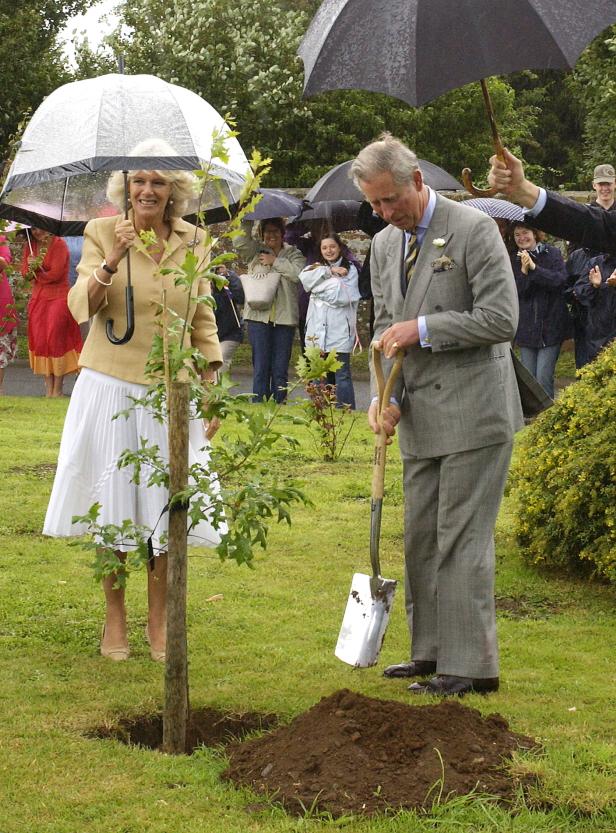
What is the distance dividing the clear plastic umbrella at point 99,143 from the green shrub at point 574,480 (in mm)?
2366

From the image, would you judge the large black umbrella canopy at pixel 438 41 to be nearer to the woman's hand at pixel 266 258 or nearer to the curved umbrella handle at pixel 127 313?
the curved umbrella handle at pixel 127 313

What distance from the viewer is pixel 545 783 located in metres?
4.39

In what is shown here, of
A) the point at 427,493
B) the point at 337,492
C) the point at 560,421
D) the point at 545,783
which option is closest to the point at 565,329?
the point at 337,492

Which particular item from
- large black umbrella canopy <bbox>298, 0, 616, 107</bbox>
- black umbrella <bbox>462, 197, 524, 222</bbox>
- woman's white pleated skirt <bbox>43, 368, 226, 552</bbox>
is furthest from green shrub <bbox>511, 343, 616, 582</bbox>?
black umbrella <bbox>462, 197, 524, 222</bbox>

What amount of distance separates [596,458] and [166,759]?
3.41 metres

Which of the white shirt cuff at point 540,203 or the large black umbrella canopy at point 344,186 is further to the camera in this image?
the large black umbrella canopy at point 344,186

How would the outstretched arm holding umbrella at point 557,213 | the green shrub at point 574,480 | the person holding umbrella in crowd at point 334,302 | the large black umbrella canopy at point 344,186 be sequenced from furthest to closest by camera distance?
the large black umbrella canopy at point 344,186 < the person holding umbrella in crowd at point 334,302 < the green shrub at point 574,480 < the outstretched arm holding umbrella at point 557,213

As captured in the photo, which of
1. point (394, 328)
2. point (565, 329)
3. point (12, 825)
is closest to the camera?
point (12, 825)

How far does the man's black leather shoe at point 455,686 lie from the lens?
5.51 metres

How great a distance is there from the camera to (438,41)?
5.64 meters

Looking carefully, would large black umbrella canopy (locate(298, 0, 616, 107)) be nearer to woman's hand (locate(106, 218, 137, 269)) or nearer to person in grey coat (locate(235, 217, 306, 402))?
woman's hand (locate(106, 218, 137, 269))

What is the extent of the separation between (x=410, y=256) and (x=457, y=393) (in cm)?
63

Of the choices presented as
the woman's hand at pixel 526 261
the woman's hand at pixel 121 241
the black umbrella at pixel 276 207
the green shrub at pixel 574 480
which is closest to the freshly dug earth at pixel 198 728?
the woman's hand at pixel 121 241

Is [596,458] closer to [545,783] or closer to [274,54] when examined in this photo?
[545,783]
